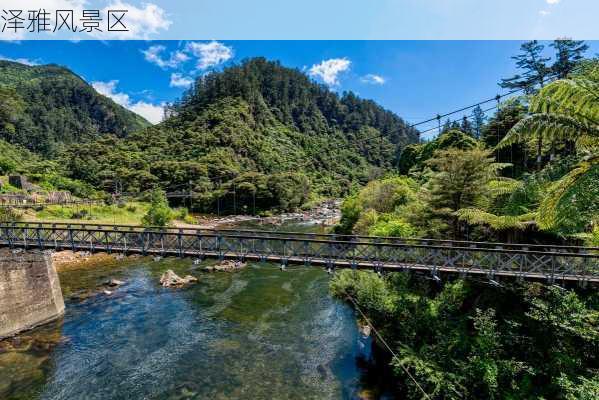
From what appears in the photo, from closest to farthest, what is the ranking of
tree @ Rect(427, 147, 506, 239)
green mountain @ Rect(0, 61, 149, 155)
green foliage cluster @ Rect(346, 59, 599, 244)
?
green foliage cluster @ Rect(346, 59, 599, 244) < tree @ Rect(427, 147, 506, 239) < green mountain @ Rect(0, 61, 149, 155)

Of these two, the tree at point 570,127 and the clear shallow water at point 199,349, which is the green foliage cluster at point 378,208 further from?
the tree at point 570,127

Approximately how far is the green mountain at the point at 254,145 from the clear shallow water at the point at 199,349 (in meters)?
39.8

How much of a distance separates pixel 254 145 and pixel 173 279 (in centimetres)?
9607

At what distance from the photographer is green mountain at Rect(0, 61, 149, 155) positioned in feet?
388

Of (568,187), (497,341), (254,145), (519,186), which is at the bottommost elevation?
(497,341)

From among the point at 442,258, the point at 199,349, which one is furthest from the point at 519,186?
the point at 199,349

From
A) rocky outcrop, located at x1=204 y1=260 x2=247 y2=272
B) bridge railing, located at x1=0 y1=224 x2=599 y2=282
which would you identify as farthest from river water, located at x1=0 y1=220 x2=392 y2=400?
bridge railing, located at x1=0 y1=224 x2=599 y2=282

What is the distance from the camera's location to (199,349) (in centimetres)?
1959

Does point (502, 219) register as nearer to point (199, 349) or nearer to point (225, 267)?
point (199, 349)

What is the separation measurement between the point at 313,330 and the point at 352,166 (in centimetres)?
13065

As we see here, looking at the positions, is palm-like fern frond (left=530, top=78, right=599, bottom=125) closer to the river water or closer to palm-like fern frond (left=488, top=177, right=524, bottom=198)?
palm-like fern frond (left=488, top=177, right=524, bottom=198)

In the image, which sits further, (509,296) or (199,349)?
(199,349)

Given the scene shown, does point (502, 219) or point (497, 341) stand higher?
point (502, 219)

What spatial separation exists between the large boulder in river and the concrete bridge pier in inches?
300
